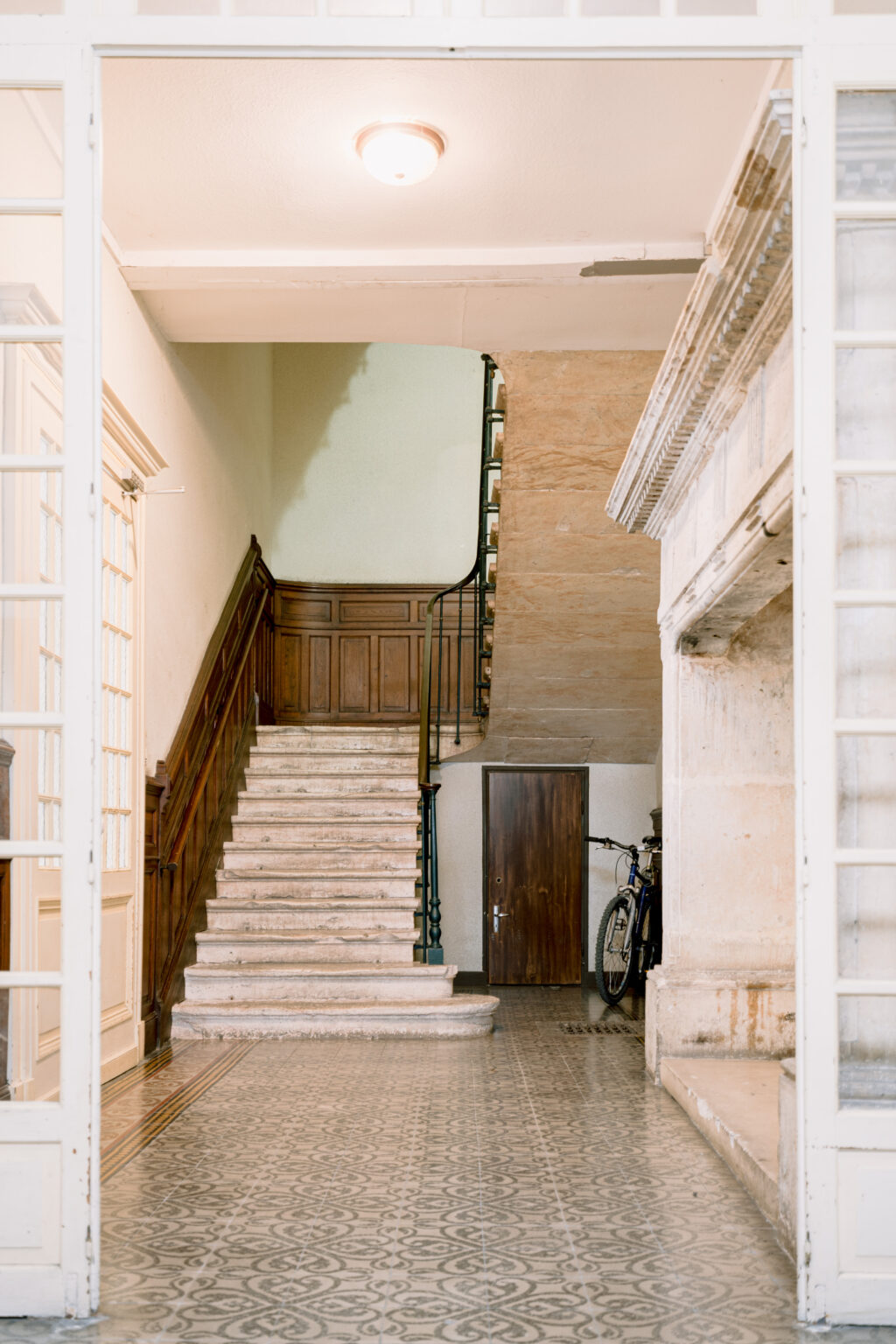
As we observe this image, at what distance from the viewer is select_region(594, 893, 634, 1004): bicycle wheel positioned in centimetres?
813

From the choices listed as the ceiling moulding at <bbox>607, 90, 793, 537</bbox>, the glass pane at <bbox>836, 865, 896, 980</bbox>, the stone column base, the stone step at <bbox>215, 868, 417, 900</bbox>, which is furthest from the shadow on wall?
the glass pane at <bbox>836, 865, 896, 980</bbox>

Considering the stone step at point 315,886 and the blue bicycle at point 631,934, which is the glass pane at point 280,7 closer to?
the stone step at point 315,886

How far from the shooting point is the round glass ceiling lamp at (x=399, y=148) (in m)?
4.17

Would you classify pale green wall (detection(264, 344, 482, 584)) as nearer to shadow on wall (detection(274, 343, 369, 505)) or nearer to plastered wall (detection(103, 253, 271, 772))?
shadow on wall (detection(274, 343, 369, 505))

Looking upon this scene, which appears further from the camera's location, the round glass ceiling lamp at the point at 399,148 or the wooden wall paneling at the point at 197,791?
the wooden wall paneling at the point at 197,791

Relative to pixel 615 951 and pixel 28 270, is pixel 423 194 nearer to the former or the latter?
pixel 28 270

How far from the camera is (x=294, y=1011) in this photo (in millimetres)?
6328

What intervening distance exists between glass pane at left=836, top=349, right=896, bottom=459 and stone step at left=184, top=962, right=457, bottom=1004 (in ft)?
15.4

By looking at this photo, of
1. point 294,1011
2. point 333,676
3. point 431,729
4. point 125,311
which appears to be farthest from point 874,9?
point 333,676

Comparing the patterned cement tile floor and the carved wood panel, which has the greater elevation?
the carved wood panel

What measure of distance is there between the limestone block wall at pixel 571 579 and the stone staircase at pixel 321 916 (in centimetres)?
112

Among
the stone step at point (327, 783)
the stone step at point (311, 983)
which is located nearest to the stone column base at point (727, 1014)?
the stone step at point (311, 983)

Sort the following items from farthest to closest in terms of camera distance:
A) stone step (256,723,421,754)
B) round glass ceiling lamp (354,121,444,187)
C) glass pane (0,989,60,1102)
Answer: stone step (256,723,421,754) < round glass ceiling lamp (354,121,444,187) < glass pane (0,989,60,1102)

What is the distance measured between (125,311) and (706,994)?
3889 millimetres
